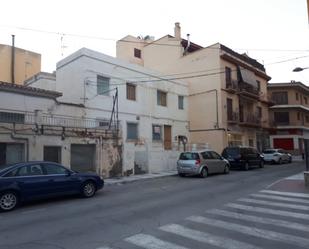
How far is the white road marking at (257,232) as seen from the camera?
22.1 feet

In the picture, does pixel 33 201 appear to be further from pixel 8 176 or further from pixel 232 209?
pixel 232 209

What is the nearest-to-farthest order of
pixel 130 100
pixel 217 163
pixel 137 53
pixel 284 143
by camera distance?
pixel 217 163 < pixel 130 100 < pixel 137 53 < pixel 284 143

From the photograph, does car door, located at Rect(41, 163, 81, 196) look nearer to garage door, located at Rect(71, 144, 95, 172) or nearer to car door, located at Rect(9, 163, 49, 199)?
car door, located at Rect(9, 163, 49, 199)

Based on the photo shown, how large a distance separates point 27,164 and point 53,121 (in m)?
7.05

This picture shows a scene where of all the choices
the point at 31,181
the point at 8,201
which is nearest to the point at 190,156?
the point at 31,181

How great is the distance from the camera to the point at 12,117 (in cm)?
1742

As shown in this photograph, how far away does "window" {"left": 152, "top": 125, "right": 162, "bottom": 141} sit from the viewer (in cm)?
2548

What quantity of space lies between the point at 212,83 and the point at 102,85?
1234 cm

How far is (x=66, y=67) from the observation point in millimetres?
22797

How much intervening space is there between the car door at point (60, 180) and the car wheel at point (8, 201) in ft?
4.05

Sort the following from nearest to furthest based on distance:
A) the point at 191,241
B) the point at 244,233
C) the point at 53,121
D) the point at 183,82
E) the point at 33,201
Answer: the point at 191,241, the point at 244,233, the point at 33,201, the point at 53,121, the point at 183,82

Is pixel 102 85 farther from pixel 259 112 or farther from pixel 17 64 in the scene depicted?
pixel 259 112

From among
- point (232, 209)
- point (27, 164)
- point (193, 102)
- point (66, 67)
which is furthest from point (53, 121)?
point (193, 102)

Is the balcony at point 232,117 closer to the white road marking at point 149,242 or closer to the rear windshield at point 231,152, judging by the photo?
the rear windshield at point 231,152
